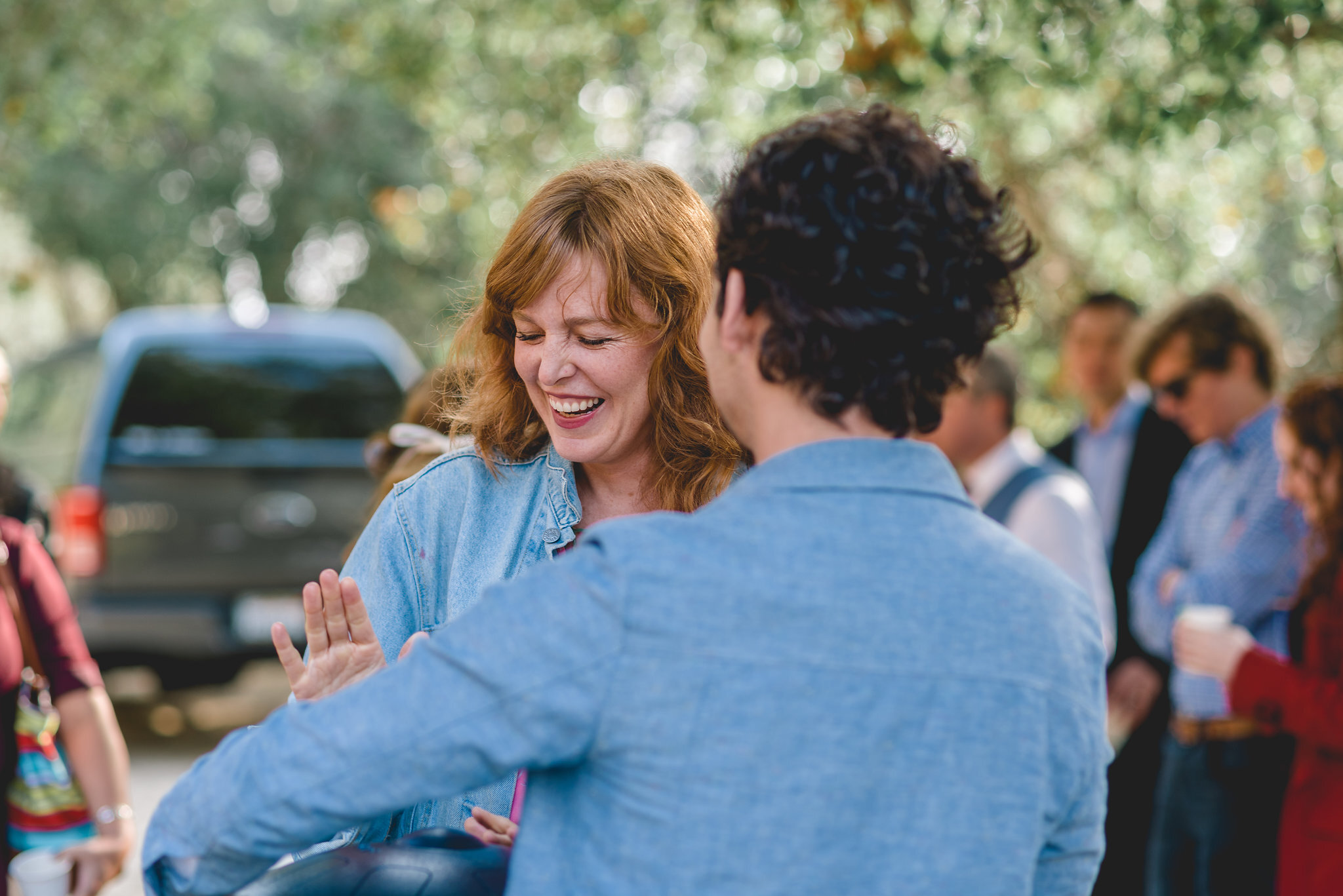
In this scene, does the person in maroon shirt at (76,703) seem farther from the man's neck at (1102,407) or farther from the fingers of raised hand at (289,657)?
the man's neck at (1102,407)

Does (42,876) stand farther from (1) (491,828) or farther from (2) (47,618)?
(1) (491,828)

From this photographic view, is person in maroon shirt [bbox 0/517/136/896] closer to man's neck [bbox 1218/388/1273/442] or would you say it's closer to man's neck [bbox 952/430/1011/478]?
man's neck [bbox 952/430/1011/478]

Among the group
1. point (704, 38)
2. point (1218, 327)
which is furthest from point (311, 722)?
point (704, 38)

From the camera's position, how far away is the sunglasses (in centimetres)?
414

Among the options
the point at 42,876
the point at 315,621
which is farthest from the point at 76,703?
the point at 315,621

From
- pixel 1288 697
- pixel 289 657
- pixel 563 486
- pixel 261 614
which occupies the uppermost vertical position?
pixel 563 486

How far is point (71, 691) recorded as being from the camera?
2.67m

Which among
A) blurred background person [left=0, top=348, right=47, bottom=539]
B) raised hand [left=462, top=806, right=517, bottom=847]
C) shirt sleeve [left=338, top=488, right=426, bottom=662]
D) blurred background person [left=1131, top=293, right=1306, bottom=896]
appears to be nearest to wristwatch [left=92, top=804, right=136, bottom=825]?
blurred background person [left=0, top=348, right=47, bottom=539]

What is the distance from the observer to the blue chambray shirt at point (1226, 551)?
3.67 m

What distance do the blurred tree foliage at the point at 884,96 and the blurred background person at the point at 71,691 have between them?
37.9 inches

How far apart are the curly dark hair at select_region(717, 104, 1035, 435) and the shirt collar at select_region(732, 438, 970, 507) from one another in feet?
0.10

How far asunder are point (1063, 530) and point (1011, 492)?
21 cm

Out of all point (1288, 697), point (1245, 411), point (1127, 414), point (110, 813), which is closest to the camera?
point (110, 813)

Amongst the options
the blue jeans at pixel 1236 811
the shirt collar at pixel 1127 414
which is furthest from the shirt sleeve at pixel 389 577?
the shirt collar at pixel 1127 414
